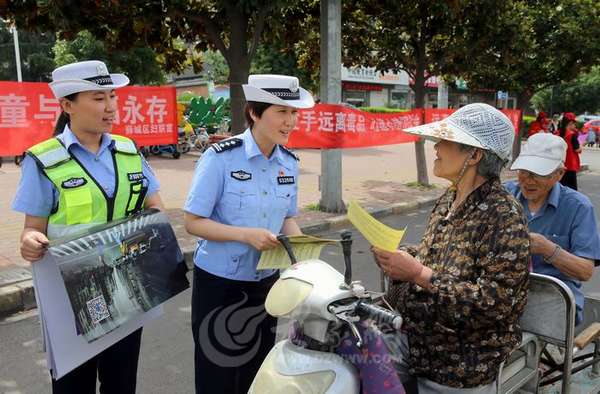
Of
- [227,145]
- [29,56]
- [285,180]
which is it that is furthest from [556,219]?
[29,56]

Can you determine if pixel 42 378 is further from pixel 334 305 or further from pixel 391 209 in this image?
pixel 391 209

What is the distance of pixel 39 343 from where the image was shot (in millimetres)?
3678

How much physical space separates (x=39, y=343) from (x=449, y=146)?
3276mm

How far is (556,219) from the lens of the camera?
246 cm

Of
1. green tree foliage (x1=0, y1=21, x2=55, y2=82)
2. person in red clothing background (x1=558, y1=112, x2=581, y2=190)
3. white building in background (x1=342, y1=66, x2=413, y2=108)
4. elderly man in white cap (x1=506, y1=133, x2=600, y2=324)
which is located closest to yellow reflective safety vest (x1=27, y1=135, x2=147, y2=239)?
elderly man in white cap (x1=506, y1=133, x2=600, y2=324)

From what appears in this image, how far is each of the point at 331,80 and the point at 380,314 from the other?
257 inches

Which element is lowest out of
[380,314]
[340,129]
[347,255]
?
[380,314]

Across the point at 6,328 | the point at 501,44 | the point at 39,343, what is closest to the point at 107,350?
the point at 39,343

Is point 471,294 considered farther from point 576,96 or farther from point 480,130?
point 576,96

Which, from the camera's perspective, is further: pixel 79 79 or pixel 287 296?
pixel 79 79

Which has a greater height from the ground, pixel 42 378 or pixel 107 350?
pixel 107 350

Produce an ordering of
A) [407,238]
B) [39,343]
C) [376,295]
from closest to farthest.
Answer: [376,295], [39,343], [407,238]

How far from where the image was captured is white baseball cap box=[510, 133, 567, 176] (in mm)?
2439

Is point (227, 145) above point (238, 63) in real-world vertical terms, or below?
below
